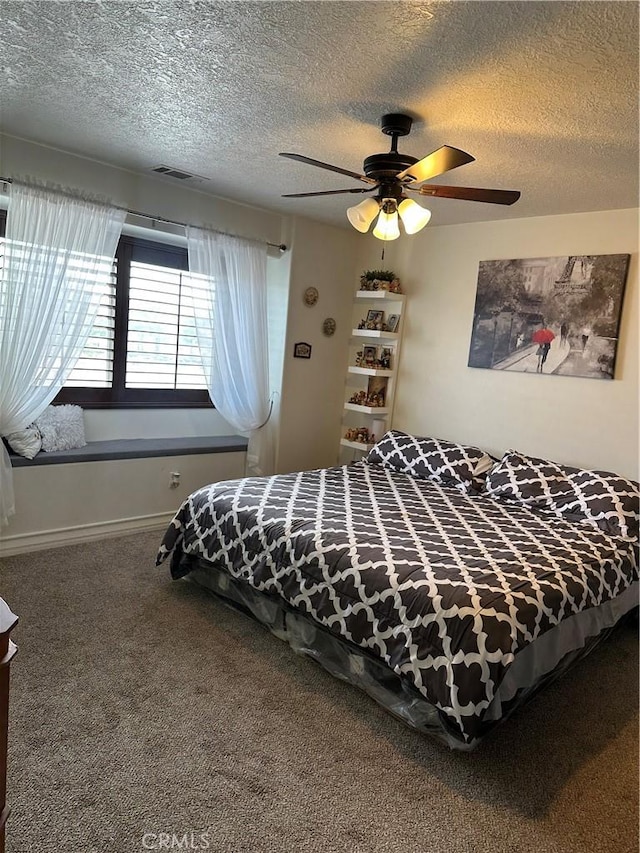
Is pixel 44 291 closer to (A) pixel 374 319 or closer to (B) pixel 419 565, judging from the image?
(A) pixel 374 319

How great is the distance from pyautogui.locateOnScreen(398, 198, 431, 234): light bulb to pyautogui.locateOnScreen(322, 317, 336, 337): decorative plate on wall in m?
2.26

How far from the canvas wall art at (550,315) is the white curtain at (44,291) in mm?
2649

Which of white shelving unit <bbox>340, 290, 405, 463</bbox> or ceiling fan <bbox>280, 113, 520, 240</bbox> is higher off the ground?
ceiling fan <bbox>280, 113, 520, 240</bbox>

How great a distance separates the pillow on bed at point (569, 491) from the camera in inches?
127

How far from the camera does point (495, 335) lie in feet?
13.8

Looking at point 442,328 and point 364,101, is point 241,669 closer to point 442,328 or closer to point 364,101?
point 364,101

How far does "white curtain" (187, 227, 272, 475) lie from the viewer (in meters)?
4.21

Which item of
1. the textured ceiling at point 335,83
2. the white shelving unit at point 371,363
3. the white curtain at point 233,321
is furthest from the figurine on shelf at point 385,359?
the textured ceiling at point 335,83

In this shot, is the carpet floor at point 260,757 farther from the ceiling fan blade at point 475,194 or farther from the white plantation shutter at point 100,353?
the ceiling fan blade at point 475,194

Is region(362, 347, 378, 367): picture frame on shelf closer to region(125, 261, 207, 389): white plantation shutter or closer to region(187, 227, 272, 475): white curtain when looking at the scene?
region(187, 227, 272, 475): white curtain

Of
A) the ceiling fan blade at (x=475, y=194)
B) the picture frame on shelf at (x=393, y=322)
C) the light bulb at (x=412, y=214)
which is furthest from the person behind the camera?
the picture frame on shelf at (x=393, y=322)

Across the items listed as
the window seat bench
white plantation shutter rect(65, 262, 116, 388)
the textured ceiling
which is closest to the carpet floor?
the window seat bench

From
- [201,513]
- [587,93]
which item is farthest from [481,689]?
[587,93]

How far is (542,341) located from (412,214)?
5.93 ft
